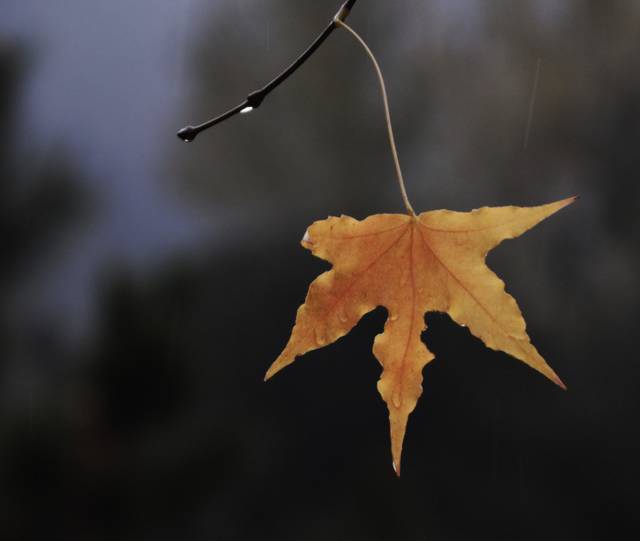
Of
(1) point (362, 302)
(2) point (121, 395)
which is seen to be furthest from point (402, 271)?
(2) point (121, 395)

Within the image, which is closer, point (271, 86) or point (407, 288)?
point (271, 86)

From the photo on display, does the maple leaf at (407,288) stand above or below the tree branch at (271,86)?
below

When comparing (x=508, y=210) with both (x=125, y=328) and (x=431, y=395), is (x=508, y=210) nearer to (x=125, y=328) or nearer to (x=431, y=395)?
(x=125, y=328)

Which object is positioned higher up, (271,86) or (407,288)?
(271,86)
